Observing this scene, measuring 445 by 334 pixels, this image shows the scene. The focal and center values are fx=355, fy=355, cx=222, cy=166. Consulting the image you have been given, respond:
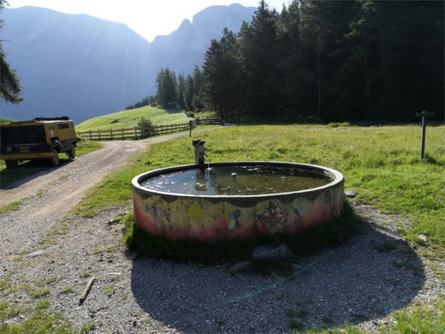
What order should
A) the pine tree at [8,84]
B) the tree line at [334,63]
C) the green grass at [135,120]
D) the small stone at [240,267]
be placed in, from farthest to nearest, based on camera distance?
1. the green grass at [135,120]
2. the tree line at [334,63]
3. the pine tree at [8,84]
4. the small stone at [240,267]

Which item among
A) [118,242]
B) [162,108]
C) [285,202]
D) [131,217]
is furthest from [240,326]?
[162,108]

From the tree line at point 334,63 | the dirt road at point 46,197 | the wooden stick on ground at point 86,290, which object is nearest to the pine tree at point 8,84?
the dirt road at point 46,197

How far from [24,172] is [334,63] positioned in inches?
1663

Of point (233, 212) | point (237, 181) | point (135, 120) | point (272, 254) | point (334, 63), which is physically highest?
point (334, 63)

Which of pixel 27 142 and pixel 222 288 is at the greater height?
pixel 27 142

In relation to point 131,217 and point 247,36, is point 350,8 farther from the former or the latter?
point 131,217

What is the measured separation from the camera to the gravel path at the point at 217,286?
4.57 meters

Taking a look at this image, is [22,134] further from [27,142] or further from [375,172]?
[375,172]

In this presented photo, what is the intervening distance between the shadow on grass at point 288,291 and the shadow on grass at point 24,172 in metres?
11.4

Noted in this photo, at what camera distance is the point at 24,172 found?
1758 cm

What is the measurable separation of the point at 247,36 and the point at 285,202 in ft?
175

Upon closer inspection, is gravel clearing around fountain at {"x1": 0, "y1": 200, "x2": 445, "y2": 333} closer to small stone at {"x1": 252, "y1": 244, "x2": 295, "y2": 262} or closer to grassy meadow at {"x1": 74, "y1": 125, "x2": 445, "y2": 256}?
small stone at {"x1": 252, "y1": 244, "x2": 295, "y2": 262}

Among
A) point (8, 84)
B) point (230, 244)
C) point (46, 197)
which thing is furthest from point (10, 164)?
point (230, 244)

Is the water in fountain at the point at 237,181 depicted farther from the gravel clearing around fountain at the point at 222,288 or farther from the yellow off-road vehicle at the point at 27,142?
the yellow off-road vehicle at the point at 27,142
